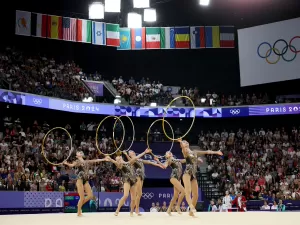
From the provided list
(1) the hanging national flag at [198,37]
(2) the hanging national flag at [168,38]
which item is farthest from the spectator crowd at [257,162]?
(2) the hanging national flag at [168,38]

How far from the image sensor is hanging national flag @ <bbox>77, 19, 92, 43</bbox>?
33406 mm

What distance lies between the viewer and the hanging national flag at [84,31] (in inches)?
1315

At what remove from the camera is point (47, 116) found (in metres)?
36.2

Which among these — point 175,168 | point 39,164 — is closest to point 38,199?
point 39,164

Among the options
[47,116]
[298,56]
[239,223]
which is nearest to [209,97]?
[298,56]

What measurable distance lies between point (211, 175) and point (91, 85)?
11325 millimetres

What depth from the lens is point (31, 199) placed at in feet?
82.8

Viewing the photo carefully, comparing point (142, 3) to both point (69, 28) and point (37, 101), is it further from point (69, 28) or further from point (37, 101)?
point (37, 101)

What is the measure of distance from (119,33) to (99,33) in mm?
1476

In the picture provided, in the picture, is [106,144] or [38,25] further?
[106,144]

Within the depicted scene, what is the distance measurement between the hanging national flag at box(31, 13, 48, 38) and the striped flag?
1.32m

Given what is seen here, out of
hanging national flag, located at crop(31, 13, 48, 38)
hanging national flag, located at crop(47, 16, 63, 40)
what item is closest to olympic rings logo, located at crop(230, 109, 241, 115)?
hanging national flag, located at crop(47, 16, 63, 40)

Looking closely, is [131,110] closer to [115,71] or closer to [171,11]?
[115,71]

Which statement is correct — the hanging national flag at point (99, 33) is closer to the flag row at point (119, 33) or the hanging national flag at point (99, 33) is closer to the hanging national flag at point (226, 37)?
the flag row at point (119, 33)
